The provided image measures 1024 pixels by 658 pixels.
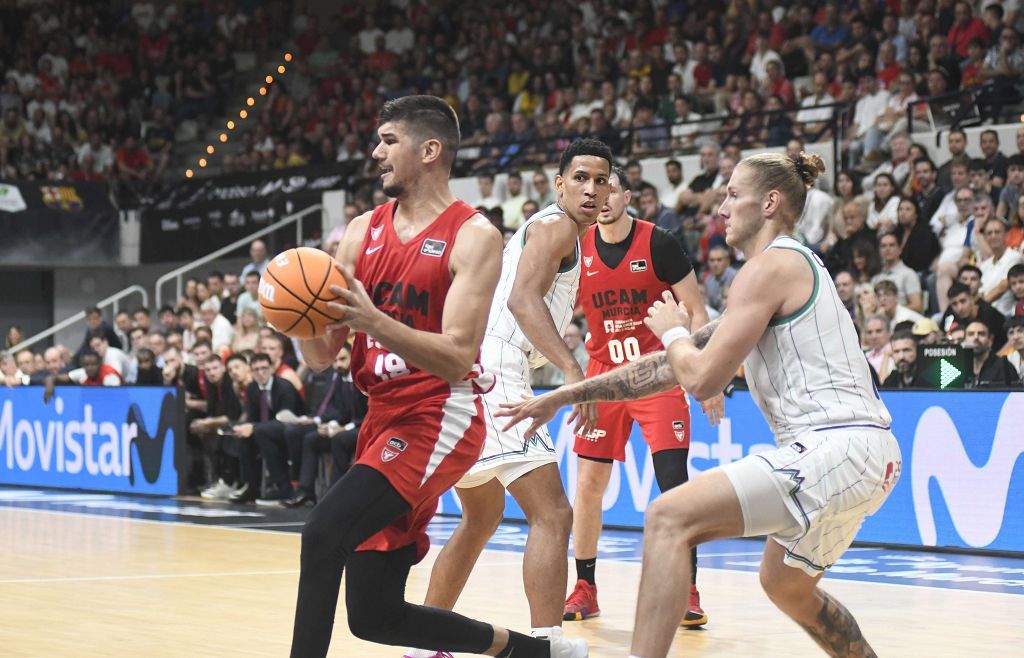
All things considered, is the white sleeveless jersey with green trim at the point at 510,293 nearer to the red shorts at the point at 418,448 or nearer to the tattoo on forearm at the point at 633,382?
the tattoo on forearm at the point at 633,382

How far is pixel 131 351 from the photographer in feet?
65.1

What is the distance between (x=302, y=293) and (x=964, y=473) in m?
6.92

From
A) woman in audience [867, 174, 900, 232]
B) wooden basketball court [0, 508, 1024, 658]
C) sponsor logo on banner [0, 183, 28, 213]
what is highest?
sponsor logo on banner [0, 183, 28, 213]

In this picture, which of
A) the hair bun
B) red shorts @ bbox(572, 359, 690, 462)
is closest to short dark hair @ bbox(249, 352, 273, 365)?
red shorts @ bbox(572, 359, 690, 462)

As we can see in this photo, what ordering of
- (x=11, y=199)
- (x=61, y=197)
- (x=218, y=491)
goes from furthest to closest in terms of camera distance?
(x=61, y=197) < (x=11, y=199) < (x=218, y=491)

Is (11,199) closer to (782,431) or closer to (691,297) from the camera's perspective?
(691,297)

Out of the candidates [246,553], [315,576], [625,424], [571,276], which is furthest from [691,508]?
[246,553]

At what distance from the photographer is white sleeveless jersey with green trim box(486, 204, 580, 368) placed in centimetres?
676

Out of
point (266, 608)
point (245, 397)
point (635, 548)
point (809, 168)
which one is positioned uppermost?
point (809, 168)

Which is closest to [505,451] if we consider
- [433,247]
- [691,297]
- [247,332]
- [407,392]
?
[407,392]

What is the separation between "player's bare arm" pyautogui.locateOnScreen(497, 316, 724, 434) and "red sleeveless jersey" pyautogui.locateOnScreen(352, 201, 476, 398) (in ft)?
1.21

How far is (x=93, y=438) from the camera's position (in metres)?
16.0

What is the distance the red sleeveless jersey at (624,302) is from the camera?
7965mm

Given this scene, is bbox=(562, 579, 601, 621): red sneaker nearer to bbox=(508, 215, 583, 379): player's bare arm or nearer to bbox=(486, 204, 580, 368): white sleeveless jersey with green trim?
bbox=(486, 204, 580, 368): white sleeveless jersey with green trim
